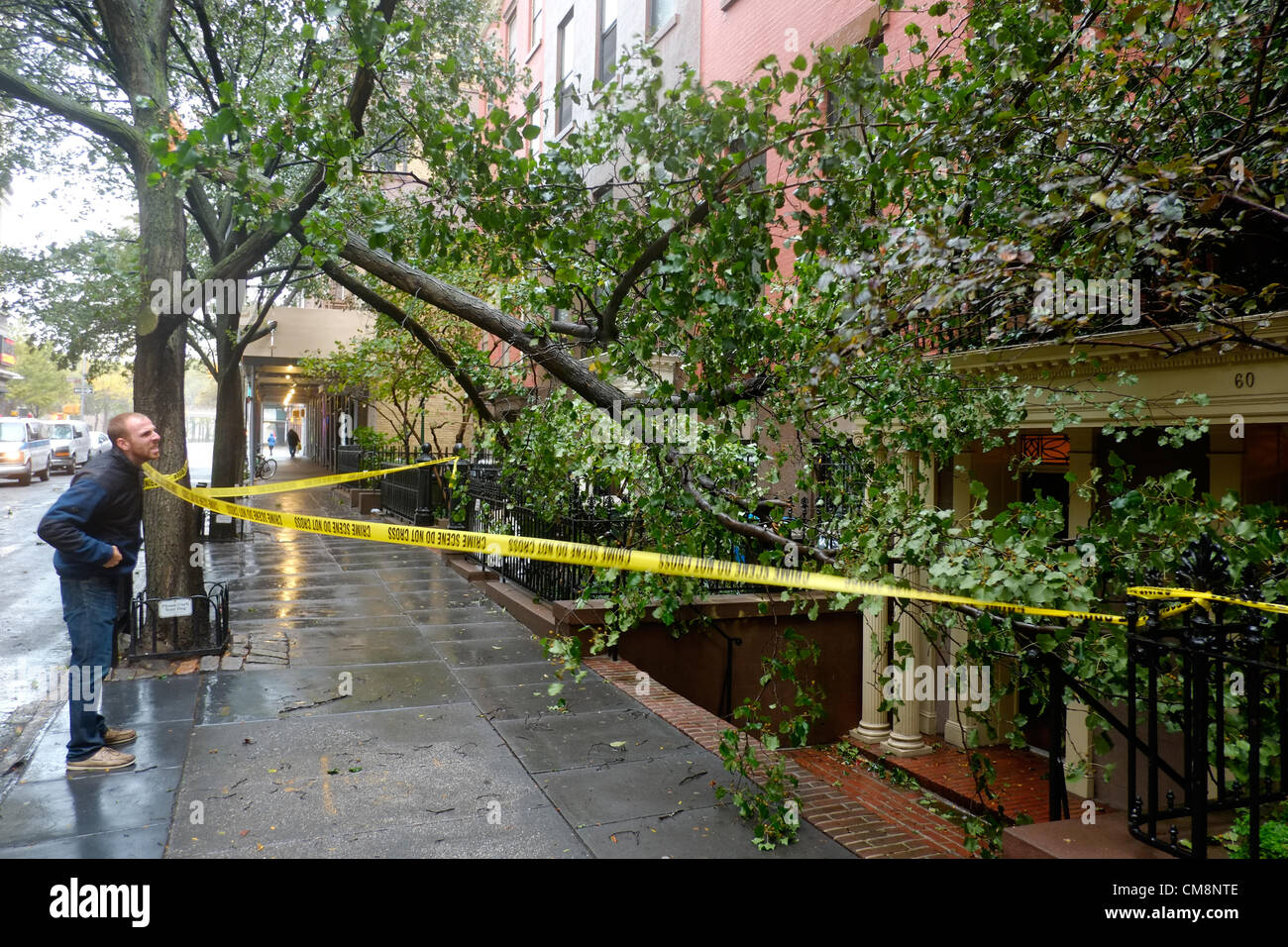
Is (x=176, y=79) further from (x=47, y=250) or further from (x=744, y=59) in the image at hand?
(x=744, y=59)

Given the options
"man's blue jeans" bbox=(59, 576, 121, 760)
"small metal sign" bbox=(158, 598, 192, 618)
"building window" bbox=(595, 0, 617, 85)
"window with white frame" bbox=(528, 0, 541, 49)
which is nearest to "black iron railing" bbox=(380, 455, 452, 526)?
"small metal sign" bbox=(158, 598, 192, 618)

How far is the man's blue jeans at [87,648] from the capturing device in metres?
5.22

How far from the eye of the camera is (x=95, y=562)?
5223mm

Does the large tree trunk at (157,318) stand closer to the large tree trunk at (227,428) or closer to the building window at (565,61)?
the large tree trunk at (227,428)

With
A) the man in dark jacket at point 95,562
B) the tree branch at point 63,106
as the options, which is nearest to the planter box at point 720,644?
the man in dark jacket at point 95,562

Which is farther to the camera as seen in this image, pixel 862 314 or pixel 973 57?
pixel 973 57

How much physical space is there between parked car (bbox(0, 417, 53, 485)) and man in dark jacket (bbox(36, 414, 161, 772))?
27991 millimetres

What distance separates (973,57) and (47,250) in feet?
63.4

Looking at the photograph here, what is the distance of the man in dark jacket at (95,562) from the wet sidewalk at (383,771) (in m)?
0.24

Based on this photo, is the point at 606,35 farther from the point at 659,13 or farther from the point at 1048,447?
the point at 1048,447

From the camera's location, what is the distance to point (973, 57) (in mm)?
6148

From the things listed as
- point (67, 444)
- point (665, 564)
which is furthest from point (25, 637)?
point (67, 444)

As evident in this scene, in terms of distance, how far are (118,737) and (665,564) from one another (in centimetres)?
377

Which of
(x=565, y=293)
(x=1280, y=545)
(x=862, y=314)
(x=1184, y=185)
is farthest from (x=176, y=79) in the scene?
(x=1280, y=545)
